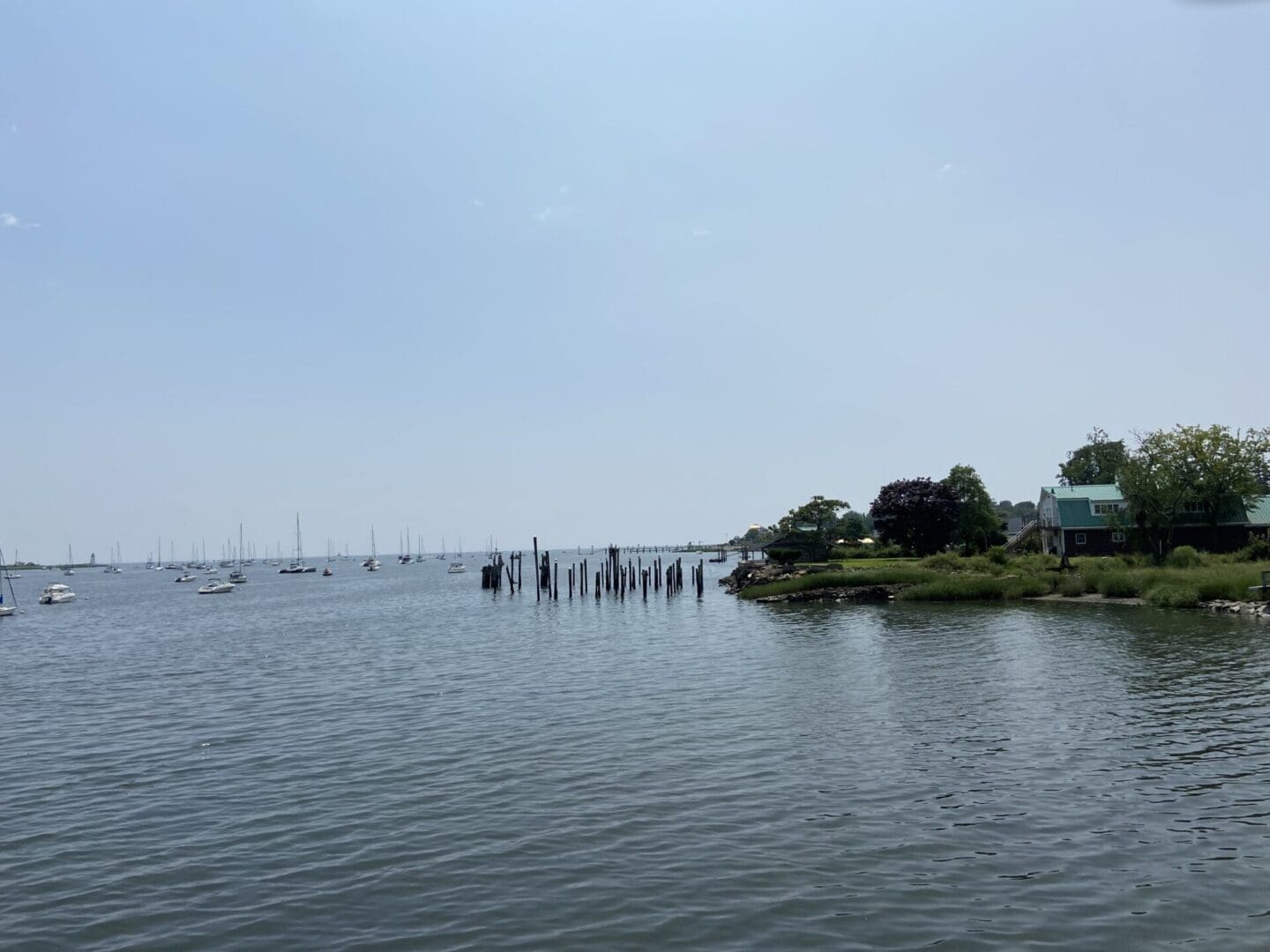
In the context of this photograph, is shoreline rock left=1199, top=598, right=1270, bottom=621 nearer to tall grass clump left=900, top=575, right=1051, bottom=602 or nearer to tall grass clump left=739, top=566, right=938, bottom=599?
tall grass clump left=900, top=575, right=1051, bottom=602

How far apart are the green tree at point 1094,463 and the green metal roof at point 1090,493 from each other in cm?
4080

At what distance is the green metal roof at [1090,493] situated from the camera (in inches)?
2803

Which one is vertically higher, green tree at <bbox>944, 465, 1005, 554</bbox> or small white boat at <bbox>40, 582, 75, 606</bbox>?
green tree at <bbox>944, 465, 1005, 554</bbox>

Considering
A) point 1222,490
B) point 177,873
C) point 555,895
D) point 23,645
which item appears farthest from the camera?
point 1222,490

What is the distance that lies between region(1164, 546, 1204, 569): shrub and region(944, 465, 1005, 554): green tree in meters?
24.4

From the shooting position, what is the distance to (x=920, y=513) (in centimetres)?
7925

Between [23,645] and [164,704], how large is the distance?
96.5 feet

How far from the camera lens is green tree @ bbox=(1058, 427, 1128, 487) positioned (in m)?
114

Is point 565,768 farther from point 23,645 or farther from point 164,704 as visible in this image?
point 23,645

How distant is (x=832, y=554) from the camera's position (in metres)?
86.2

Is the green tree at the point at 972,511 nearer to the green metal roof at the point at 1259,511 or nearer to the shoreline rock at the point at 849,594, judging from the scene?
the green metal roof at the point at 1259,511

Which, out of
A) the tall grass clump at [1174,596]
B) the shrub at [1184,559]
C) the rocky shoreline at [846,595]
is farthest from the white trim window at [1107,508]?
the tall grass clump at [1174,596]

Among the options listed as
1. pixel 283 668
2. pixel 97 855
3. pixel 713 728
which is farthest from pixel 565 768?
pixel 283 668

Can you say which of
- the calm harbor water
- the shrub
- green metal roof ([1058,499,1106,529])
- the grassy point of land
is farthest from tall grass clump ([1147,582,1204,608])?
green metal roof ([1058,499,1106,529])
